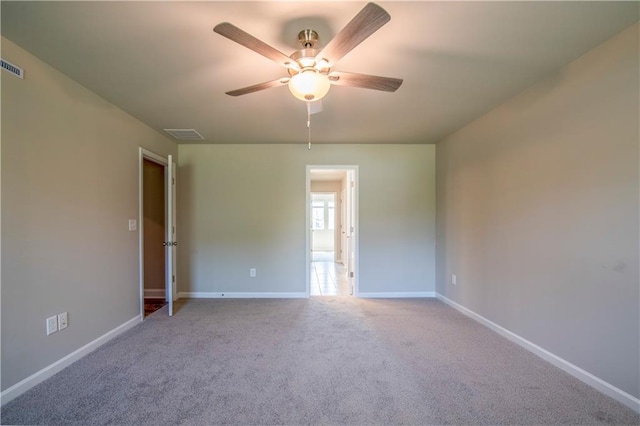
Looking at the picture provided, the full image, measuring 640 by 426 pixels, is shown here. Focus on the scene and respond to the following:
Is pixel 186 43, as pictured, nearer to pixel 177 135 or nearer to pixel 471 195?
pixel 177 135

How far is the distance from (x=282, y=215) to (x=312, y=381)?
265cm

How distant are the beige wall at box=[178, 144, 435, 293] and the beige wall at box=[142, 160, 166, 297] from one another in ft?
1.32

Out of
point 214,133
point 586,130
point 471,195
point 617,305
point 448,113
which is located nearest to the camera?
point 617,305

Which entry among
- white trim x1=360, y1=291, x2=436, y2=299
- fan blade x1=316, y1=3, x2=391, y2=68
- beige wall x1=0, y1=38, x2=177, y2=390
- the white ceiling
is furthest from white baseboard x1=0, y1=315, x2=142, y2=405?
white trim x1=360, y1=291, x2=436, y2=299

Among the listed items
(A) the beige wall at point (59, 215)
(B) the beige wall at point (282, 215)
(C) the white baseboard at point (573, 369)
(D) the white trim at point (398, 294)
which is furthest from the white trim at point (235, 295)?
(C) the white baseboard at point (573, 369)

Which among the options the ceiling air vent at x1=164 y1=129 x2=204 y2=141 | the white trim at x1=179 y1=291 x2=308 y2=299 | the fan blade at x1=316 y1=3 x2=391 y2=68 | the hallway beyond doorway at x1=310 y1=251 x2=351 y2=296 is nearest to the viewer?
the fan blade at x1=316 y1=3 x2=391 y2=68

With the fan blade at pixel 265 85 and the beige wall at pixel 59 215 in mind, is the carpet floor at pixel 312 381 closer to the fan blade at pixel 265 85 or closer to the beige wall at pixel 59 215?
the beige wall at pixel 59 215

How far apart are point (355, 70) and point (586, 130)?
1.72m

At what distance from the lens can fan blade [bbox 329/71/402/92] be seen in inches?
71.1

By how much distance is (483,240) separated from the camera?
326cm

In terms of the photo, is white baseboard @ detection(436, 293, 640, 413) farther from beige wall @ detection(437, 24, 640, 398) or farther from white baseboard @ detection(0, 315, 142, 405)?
white baseboard @ detection(0, 315, 142, 405)

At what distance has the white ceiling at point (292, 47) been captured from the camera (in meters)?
1.61

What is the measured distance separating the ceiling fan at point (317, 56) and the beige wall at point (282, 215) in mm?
2464

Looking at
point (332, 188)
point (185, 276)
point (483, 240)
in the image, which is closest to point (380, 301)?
point (483, 240)
